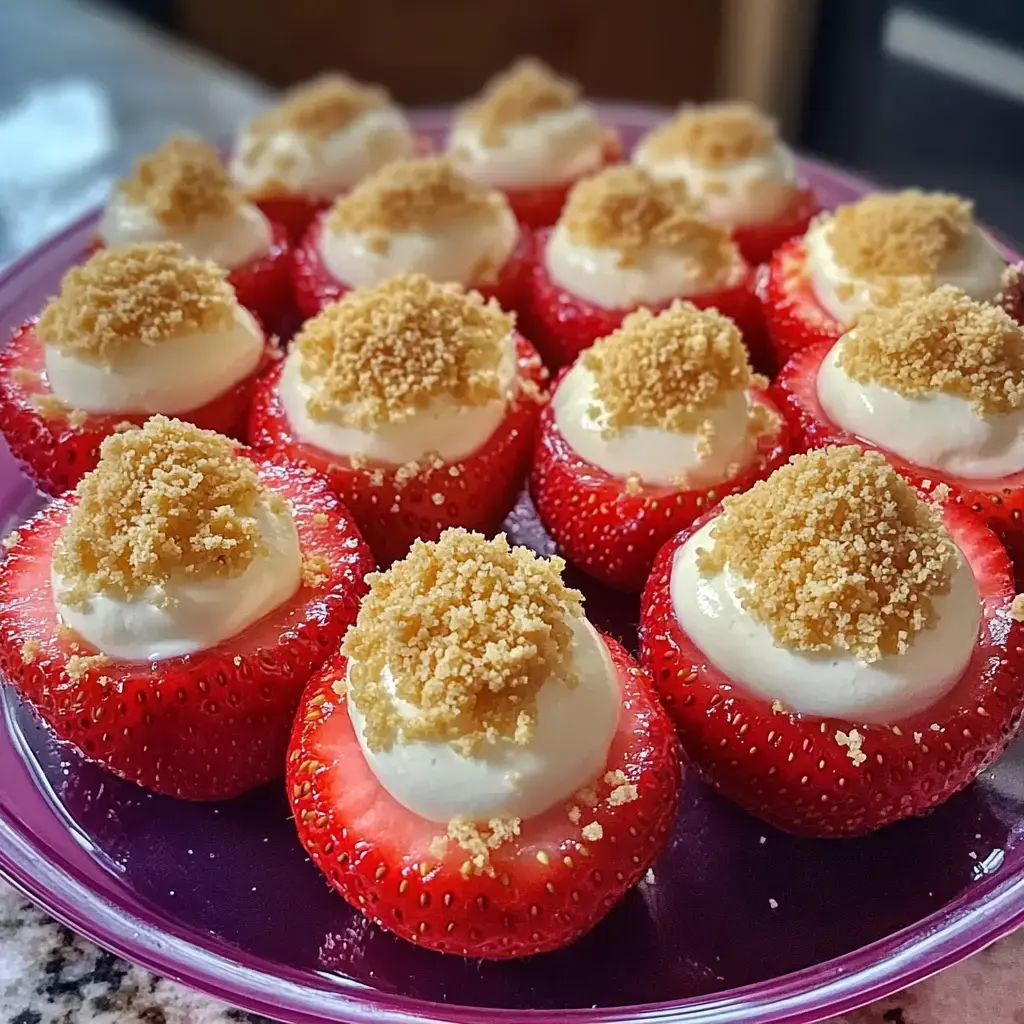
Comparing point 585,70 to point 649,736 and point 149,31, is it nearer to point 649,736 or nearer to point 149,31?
point 149,31

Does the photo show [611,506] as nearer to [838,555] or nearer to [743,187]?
[838,555]

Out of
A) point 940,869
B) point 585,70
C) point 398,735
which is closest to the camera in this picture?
point 398,735

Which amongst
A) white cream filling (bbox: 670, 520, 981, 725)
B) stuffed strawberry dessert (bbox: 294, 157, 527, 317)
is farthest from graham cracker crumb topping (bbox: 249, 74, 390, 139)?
white cream filling (bbox: 670, 520, 981, 725)

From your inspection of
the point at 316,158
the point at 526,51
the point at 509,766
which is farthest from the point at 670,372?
the point at 526,51

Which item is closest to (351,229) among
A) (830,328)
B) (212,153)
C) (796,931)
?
(212,153)

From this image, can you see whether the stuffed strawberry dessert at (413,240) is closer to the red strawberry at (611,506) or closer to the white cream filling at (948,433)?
the red strawberry at (611,506)

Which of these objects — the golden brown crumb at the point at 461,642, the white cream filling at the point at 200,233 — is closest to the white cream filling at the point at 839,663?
the golden brown crumb at the point at 461,642
